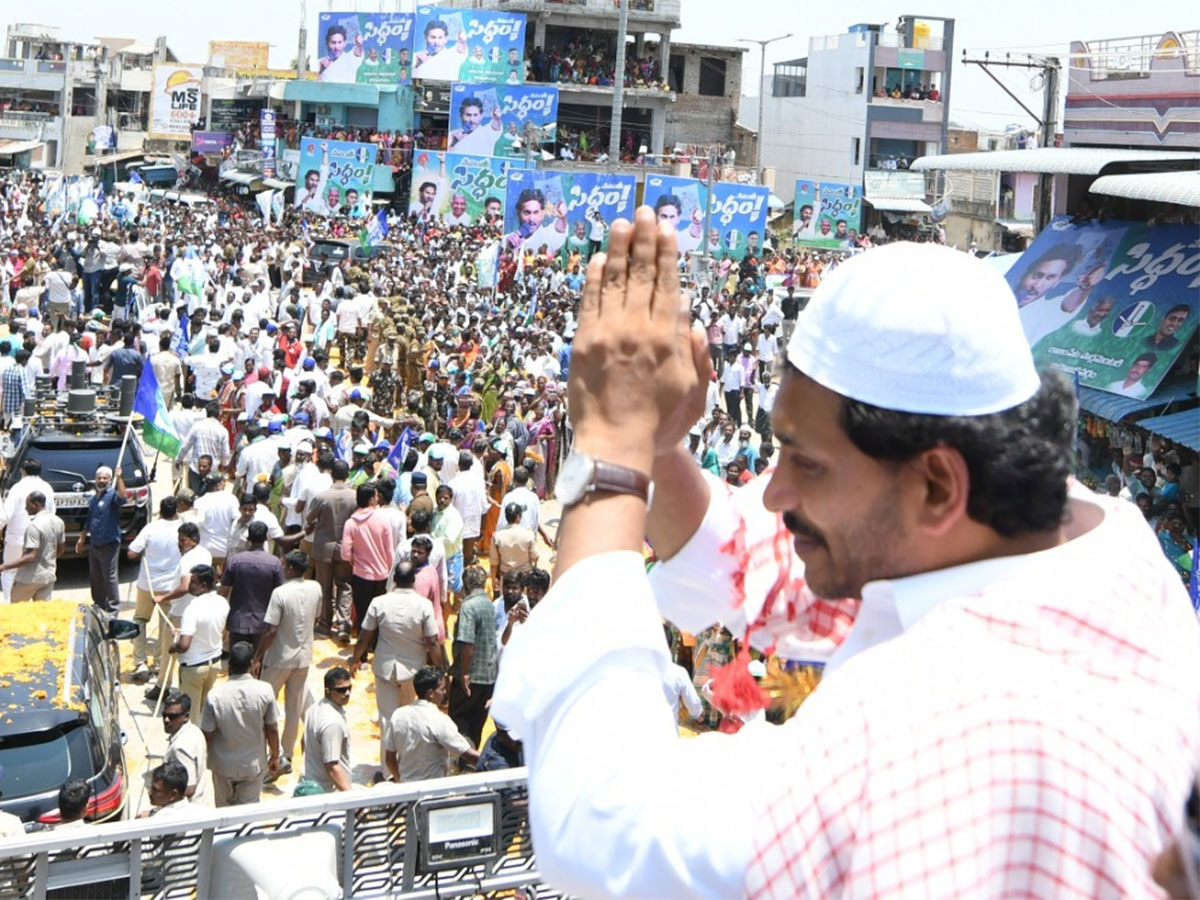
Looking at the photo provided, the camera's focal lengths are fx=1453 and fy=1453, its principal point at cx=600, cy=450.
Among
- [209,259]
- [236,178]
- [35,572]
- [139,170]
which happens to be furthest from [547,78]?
[35,572]

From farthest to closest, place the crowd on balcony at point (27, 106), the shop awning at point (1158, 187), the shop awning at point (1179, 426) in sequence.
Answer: the crowd on balcony at point (27, 106)
the shop awning at point (1158, 187)
the shop awning at point (1179, 426)

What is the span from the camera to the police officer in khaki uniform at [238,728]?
6898mm

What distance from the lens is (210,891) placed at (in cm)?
364

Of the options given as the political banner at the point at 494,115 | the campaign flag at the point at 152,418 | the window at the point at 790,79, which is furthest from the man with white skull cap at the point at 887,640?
the window at the point at 790,79

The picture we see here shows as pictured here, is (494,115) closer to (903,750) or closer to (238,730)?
(238,730)

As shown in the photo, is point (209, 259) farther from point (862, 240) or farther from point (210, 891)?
point (210, 891)

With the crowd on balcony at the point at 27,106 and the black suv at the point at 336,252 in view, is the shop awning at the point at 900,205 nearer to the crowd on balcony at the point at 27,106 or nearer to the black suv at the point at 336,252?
the black suv at the point at 336,252

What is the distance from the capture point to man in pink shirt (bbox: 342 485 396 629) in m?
9.48

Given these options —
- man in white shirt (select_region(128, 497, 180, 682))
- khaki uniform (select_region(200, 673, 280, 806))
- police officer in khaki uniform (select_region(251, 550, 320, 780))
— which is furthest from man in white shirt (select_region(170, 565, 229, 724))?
man in white shirt (select_region(128, 497, 180, 682))

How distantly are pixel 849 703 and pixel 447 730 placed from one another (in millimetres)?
5905

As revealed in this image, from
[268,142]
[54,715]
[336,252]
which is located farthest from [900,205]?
[54,715]

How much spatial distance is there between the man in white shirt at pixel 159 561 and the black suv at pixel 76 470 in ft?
5.21

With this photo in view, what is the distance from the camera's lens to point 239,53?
78062 millimetres

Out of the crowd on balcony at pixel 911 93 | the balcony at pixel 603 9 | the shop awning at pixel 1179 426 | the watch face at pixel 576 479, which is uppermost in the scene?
the balcony at pixel 603 9
